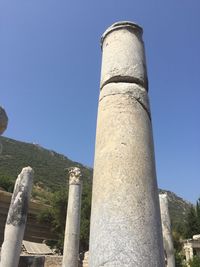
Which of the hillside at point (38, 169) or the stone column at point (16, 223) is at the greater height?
the hillside at point (38, 169)

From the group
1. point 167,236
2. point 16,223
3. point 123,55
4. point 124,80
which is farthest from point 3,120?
point 167,236

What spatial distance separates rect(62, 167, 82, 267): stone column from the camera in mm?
12325

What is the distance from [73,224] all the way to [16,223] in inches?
133

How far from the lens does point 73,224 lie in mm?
13109

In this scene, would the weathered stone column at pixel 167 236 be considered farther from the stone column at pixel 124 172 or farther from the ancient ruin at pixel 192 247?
the ancient ruin at pixel 192 247

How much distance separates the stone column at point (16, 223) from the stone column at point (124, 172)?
21.8 feet

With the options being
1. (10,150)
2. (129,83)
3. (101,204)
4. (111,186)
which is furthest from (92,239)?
(10,150)

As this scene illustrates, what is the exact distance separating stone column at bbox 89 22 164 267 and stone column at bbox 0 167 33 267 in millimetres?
6634

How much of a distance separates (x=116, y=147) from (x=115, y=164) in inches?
9.9

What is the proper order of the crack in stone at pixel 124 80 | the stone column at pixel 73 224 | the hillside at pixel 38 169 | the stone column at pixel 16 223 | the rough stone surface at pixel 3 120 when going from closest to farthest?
1. the crack in stone at pixel 124 80
2. the rough stone surface at pixel 3 120
3. the stone column at pixel 16 223
4. the stone column at pixel 73 224
5. the hillside at pixel 38 169

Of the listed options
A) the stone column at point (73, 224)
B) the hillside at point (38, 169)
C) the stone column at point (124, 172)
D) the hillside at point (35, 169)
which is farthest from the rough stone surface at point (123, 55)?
the hillside at point (38, 169)

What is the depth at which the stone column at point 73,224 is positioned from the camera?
12325 millimetres

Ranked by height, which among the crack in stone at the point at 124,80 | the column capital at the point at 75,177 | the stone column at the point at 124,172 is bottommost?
the stone column at the point at 124,172

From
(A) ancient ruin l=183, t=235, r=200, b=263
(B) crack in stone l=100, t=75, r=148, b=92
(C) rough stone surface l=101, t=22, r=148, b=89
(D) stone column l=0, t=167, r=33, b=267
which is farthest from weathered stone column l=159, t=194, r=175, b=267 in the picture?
(A) ancient ruin l=183, t=235, r=200, b=263
